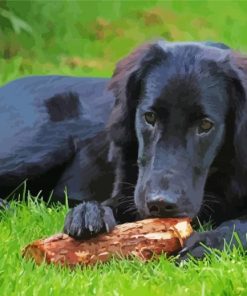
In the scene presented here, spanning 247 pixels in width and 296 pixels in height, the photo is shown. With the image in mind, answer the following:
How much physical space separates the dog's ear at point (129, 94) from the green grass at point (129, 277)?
2.89 ft

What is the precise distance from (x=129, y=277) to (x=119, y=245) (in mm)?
364

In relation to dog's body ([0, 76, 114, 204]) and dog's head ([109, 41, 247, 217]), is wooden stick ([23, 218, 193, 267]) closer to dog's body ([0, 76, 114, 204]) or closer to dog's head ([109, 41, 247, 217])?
dog's head ([109, 41, 247, 217])

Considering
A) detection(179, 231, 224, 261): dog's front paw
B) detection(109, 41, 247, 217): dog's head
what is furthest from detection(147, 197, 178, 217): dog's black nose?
detection(179, 231, 224, 261): dog's front paw

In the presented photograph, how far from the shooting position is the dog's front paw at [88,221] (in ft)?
14.1

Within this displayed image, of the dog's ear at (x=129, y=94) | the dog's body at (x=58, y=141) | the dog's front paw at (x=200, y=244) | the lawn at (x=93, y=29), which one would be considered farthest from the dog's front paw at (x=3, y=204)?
the lawn at (x=93, y=29)

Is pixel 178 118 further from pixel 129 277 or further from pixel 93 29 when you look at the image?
pixel 93 29

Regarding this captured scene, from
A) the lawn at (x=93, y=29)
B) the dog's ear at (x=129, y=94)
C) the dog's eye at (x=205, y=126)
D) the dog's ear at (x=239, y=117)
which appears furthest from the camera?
the lawn at (x=93, y=29)

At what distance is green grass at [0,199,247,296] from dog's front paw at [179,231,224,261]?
0.24ft

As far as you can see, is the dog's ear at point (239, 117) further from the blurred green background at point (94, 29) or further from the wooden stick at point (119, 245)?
the blurred green background at point (94, 29)

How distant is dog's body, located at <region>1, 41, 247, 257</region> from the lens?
14.4ft

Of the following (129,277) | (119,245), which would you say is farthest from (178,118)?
(129,277)

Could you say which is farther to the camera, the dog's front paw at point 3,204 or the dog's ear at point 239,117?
the dog's front paw at point 3,204

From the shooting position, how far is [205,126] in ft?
15.1

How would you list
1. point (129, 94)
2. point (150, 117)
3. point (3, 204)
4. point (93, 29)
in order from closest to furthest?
1. point (150, 117)
2. point (129, 94)
3. point (3, 204)
4. point (93, 29)
